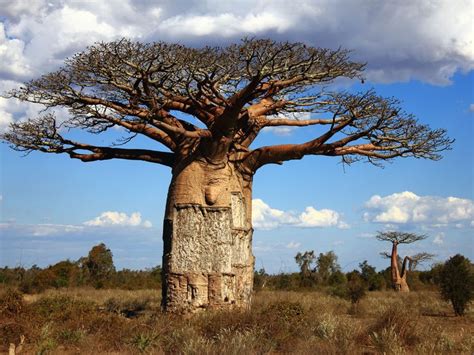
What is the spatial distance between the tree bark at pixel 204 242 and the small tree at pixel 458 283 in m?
6.91

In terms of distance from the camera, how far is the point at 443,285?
55.6ft

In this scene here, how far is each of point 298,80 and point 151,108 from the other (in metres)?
2.64

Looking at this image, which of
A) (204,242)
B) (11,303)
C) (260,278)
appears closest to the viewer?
(11,303)

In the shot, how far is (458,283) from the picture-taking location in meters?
16.4

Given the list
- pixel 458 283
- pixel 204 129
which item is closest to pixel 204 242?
pixel 204 129

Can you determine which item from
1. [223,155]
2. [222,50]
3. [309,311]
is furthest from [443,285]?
[222,50]

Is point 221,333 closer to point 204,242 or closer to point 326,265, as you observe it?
point 204,242

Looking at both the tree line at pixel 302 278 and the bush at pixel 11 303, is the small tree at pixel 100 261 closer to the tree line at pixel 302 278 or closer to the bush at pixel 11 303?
the tree line at pixel 302 278

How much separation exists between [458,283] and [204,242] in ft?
27.6

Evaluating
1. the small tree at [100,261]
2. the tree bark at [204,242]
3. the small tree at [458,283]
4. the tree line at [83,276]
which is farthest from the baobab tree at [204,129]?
the small tree at [100,261]

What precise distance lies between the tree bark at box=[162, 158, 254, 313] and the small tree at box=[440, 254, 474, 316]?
6.91 metres

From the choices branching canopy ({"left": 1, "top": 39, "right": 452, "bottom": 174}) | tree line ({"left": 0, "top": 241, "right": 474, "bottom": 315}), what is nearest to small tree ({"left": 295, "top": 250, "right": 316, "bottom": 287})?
tree line ({"left": 0, "top": 241, "right": 474, "bottom": 315})

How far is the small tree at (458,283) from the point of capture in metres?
16.0

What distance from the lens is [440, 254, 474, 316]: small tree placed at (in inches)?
631
